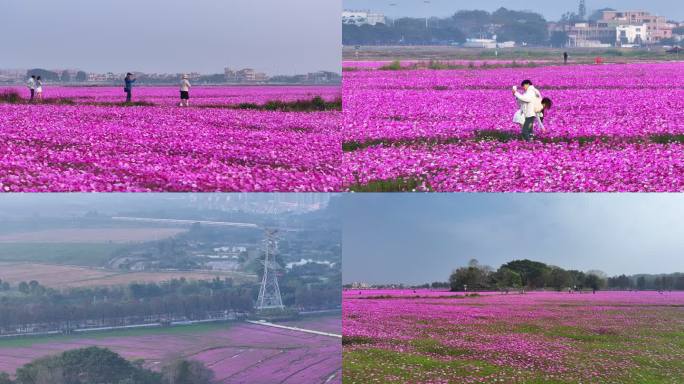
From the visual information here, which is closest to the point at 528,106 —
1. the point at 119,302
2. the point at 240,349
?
the point at 240,349

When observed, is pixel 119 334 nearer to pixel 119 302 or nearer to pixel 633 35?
pixel 119 302

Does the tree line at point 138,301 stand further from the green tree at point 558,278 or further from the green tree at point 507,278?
the green tree at point 558,278

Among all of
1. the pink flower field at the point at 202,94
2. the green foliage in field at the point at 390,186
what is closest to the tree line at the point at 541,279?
the green foliage in field at the point at 390,186

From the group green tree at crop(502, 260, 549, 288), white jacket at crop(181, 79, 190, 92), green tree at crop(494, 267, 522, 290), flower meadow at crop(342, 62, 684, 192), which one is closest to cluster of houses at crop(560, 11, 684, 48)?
flower meadow at crop(342, 62, 684, 192)

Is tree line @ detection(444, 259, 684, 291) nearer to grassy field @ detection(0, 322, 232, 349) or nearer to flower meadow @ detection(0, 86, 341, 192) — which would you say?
flower meadow @ detection(0, 86, 341, 192)

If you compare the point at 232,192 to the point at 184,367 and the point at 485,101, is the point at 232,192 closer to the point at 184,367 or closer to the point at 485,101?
the point at 184,367

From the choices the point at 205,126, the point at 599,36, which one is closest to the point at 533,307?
the point at 205,126
